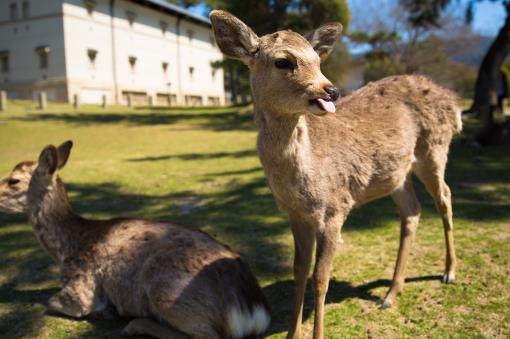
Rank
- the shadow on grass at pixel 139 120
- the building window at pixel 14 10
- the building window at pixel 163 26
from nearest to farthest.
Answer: the shadow on grass at pixel 139 120 < the building window at pixel 14 10 < the building window at pixel 163 26

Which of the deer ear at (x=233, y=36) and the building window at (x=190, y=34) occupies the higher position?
the building window at (x=190, y=34)

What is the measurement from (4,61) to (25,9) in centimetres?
481

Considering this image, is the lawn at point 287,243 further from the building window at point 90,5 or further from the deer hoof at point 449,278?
the building window at point 90,5

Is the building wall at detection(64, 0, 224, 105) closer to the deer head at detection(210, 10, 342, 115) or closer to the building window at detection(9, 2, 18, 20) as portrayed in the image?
the building window at detection(9, 2, 18, 20)

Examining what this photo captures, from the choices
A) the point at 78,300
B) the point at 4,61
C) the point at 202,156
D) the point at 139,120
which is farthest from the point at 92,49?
the point at 78,300

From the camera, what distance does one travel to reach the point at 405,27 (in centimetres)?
3562

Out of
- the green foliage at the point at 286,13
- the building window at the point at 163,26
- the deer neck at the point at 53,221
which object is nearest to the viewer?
the deer neck at the point at 53,221

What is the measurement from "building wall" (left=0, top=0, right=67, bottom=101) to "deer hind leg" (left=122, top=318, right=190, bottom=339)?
35.4 metres

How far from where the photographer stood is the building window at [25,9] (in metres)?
36.5

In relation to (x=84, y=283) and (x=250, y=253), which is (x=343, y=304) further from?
(x=84, y=283)

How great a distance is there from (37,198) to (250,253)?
2.14m

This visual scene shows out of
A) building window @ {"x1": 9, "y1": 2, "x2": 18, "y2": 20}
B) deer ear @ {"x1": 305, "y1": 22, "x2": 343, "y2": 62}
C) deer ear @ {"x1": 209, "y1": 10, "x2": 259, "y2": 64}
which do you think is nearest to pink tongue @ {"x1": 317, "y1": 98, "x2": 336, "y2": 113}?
deer ear @ {"x1": 209, "y1": 10, "x2": 259, "y2": 64}

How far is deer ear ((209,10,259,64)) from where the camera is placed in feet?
9.73

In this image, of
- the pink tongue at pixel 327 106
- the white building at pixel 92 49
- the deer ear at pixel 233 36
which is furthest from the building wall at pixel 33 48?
the pink tongue at pixel 327 106
